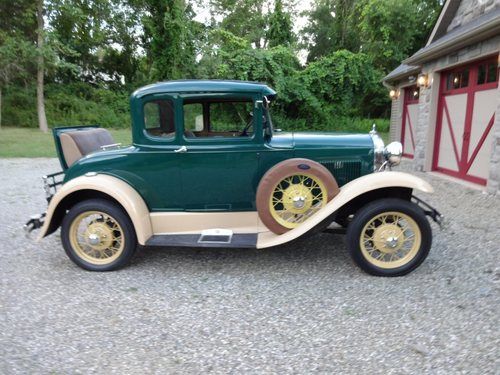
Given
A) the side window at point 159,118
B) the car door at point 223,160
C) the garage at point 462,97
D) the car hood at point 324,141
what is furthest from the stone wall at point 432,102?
the side window at point 159,118

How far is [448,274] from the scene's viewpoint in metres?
3.58

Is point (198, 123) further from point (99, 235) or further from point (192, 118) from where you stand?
point (99, 235)

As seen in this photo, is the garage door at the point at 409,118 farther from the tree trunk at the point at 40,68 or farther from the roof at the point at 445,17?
the tree trunk at the point at 40,68

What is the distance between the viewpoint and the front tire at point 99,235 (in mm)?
3713

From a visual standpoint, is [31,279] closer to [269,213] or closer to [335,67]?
[269,213]

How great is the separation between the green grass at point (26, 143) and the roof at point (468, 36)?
8.52 meters

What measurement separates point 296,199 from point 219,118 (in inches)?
50.8

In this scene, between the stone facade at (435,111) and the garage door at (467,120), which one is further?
the garage door at (467,120)

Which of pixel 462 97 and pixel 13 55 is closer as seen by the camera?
pixel 462 97

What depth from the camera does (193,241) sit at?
12.0ft

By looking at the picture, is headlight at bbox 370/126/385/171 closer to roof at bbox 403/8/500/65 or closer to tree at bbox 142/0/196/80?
roof at bbox 403/8/500/65

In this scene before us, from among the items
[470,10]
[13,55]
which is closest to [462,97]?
[470,10]

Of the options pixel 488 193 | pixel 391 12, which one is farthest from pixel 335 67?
pixel 488 193

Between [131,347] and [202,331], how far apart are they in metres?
0.50
